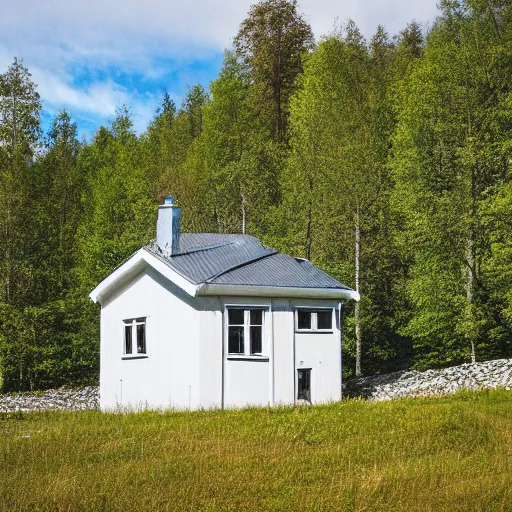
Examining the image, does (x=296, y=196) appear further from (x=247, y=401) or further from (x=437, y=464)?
(x=437, y=464)

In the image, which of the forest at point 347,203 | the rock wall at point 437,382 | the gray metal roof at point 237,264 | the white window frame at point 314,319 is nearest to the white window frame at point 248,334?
the gray metal roof at point 237,264

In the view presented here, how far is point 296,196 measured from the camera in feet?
134

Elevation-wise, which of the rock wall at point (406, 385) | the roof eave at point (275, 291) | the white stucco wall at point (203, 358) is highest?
the roof eave at point (275, 291)

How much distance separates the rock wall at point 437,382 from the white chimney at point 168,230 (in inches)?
350

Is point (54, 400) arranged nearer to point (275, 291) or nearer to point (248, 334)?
point (248, 334)

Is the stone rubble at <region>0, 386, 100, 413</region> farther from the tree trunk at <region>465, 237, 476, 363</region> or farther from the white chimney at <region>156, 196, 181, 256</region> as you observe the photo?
the tree trunk at <region>465, 237, 476, 363</region>

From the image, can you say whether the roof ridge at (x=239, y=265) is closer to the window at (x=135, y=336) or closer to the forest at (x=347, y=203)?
the window at (x=135, y=336)

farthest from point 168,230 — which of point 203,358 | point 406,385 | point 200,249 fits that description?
point 406,385

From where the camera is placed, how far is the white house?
25.7 meters

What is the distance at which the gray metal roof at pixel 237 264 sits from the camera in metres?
26.2

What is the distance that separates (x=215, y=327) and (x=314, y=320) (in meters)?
3.68

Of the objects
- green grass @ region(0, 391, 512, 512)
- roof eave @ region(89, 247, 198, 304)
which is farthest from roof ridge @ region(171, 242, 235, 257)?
green grass @ region(0, 391, 512, 512)

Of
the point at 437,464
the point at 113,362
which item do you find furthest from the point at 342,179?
the point at 437,464

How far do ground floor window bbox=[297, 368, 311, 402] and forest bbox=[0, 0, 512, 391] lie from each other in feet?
32.0
